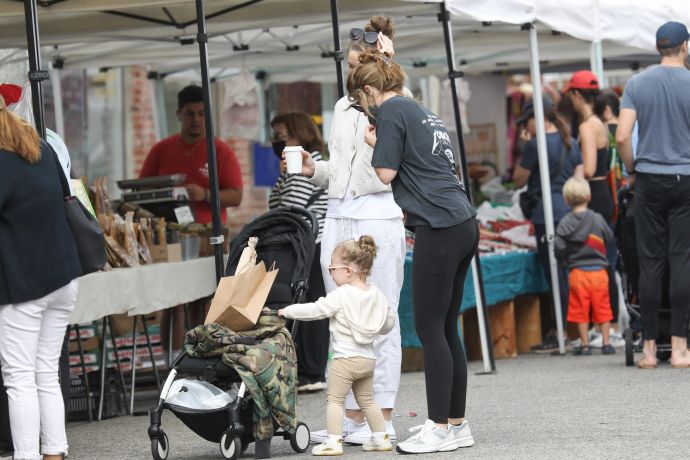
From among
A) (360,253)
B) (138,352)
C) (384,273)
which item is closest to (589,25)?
(138,352)

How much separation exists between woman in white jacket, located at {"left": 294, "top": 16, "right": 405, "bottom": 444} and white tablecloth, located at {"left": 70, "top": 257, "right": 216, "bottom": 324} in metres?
1.30

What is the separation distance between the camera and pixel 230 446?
22.1 feet

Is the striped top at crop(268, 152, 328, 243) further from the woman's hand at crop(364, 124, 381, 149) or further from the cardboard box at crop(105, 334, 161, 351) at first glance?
the woman's hand at crop(364, 124, 381, 149)

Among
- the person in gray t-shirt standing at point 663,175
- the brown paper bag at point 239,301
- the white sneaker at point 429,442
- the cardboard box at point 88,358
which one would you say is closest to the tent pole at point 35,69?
the brown paper bag at point 239,301

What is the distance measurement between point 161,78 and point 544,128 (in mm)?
5002

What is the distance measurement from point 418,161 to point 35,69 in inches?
79.0

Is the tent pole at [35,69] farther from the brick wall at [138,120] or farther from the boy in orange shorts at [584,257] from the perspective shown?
the brick wall at [138,120]

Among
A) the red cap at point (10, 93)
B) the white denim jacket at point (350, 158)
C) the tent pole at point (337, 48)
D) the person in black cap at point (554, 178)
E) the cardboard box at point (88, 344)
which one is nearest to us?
the red cap at point (10, 93)

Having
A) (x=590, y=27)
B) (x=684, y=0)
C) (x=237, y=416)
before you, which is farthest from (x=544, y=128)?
(x=237, y=416)

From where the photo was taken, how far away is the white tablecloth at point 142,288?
7.63 meters

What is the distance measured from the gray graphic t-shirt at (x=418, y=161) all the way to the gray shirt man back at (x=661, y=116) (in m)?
3.34

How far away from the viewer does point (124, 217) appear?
31.9ft

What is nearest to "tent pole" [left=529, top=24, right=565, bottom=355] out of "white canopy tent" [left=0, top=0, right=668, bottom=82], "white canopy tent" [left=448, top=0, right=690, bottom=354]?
"white canopy tent" [left=448, top=0, right=690, bottom=354]

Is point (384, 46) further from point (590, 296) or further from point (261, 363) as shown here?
point (590, 296)
